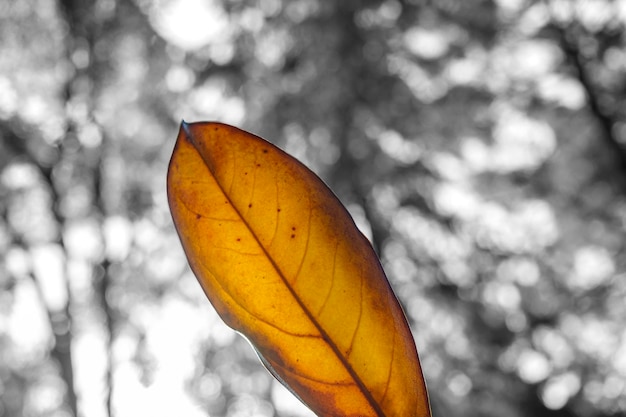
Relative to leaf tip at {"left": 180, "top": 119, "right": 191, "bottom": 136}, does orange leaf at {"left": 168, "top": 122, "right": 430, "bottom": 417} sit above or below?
below

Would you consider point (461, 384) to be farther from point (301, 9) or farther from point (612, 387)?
point (301, 9)

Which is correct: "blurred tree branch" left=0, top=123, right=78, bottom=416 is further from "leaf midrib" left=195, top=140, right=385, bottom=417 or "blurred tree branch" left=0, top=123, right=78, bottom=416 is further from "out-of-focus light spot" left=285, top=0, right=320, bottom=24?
"leaf midrib" left=195, top=140, right=385, bottom=417

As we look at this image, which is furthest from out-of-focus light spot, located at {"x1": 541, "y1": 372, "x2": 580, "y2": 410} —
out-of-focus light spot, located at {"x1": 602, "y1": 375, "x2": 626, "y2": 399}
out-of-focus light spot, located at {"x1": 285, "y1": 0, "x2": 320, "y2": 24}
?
out-of-focus light spot, located at {"x1": 285, "y1": 0, "x2": 320, "y2": 24}

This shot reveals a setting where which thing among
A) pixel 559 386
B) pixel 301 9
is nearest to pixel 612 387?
pixel 559 386

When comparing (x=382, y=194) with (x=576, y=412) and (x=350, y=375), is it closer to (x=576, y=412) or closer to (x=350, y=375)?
(x=576, y=412)

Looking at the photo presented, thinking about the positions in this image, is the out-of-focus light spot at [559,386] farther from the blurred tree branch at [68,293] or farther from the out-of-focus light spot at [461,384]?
the blurred tree branch at [68,293]
